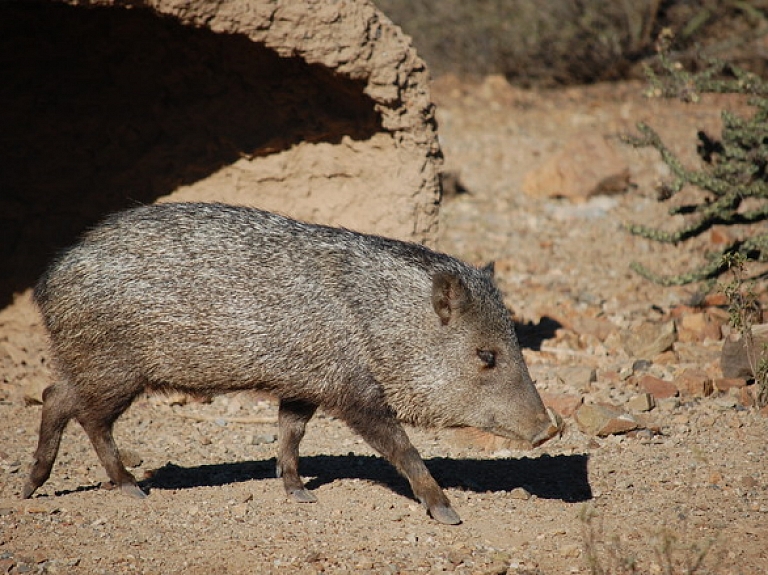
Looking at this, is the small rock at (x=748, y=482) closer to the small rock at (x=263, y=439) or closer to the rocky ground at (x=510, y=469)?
the rocky ground at (x=510, y=469)

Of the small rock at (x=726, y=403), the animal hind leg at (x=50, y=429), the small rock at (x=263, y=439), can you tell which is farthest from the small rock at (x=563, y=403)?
the animal hind leg at (x=50, y=429)

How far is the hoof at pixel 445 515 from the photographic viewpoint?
14.6ft

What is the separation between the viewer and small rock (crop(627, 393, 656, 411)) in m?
5.86

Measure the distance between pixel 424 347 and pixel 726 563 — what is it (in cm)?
162

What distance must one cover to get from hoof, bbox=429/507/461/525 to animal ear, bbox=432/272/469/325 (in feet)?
2.86

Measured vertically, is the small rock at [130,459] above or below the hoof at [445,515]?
below

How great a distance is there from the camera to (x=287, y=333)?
4605 millimetres

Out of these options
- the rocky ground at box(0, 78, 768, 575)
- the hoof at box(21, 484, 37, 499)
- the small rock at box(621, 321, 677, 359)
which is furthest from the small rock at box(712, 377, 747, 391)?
the hoof at box(21, 484, 37, 499)

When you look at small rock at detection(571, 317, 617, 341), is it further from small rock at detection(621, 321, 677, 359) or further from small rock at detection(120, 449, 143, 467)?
small rock at detection(120, 449, 143, 467)

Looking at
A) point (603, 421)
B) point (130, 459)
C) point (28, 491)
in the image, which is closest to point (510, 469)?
point (603, 421)

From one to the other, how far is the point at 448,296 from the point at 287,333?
0.78 m

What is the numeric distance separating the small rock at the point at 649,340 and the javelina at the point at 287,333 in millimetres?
2289

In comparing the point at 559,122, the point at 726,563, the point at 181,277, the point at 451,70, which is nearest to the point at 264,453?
the point at 181,277

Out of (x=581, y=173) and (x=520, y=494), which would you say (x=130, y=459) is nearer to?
(x=520, y=494)
